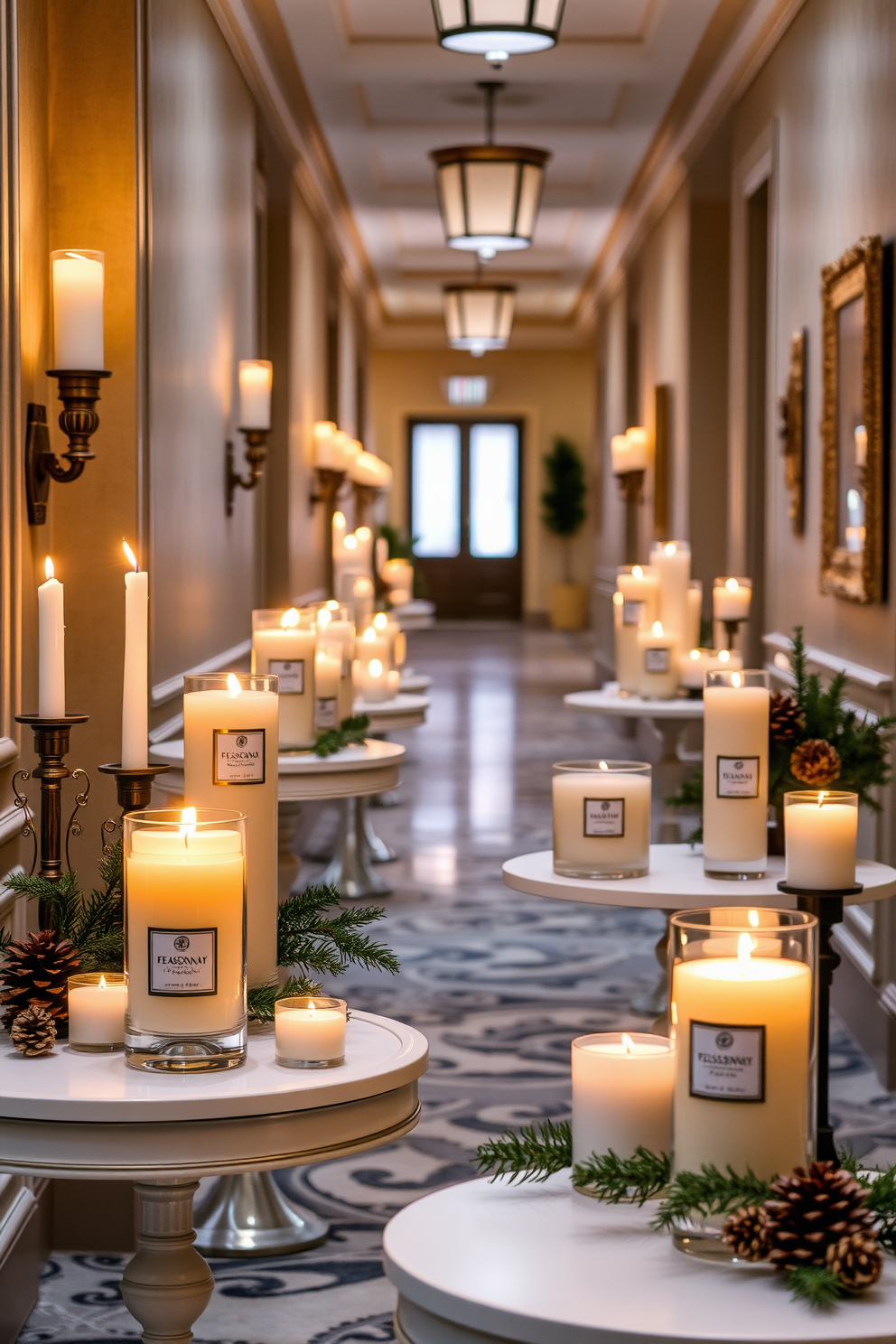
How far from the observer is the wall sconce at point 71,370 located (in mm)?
2908

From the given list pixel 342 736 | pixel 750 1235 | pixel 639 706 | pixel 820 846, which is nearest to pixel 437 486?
pixel 639 706

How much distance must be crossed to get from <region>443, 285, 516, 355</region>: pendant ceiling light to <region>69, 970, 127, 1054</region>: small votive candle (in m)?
9.04

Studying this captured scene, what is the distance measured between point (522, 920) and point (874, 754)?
3164 millimetres

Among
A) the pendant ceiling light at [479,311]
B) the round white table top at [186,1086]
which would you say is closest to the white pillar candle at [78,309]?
the round white table top at [186,1086]

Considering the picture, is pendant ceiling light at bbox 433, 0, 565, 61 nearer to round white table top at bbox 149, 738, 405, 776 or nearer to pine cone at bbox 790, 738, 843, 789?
round white table top at bbox 149, 738, 405, 776

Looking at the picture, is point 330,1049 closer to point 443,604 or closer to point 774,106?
point 774,106

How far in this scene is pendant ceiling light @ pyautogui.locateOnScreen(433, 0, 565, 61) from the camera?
4375 mm

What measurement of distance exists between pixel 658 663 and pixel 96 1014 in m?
3.77

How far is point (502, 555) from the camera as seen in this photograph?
20.7 m

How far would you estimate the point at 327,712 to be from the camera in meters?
4.28

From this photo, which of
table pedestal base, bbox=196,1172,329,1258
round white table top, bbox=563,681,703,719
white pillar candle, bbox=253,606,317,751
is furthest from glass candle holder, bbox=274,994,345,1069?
round white table top, bbox=563,681,703,719

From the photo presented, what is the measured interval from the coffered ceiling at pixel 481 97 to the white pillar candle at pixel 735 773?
14.7ft

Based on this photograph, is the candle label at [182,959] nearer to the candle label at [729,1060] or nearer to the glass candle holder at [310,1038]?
the glass candle holder at [310,1038]

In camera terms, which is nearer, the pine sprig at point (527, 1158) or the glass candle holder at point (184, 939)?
the pine sprig at point (527, 1158)
